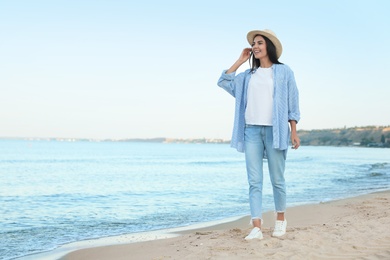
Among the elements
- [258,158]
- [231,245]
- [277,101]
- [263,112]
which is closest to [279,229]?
[231,245]

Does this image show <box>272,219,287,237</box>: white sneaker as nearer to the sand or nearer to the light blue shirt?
the sand

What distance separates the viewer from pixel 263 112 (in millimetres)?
4766

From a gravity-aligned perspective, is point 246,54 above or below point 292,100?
above

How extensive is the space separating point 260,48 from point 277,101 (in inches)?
23.2

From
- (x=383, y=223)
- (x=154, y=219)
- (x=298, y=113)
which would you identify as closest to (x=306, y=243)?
(x=298, y=113)

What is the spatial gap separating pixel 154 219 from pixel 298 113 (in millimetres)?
5392

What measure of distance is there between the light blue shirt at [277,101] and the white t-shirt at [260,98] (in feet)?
0.18

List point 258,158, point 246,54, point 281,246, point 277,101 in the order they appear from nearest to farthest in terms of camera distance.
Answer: point 281,246 < point 277,101 < point 258,158 < point 246,54

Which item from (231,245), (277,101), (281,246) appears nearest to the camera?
(281,246)

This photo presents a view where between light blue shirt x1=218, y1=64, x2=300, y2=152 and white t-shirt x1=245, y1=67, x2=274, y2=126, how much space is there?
0.06 metres

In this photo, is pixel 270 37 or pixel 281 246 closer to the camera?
pixel 281 246

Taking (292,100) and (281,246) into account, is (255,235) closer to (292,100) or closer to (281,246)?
(281,246)

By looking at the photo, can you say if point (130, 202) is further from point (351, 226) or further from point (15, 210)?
point (351, 226)

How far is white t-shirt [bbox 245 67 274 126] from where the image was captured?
4.75 m
